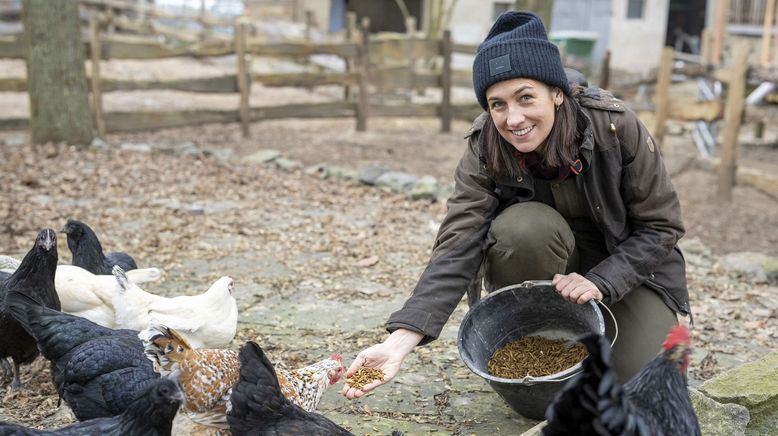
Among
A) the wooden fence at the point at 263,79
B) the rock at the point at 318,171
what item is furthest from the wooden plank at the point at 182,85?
the rock at the point at 318,171

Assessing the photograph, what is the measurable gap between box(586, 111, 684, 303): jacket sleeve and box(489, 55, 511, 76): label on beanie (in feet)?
1.84

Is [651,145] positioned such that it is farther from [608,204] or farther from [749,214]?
[749,214]

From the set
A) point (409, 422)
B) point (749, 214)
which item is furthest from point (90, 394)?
point (749, 214)

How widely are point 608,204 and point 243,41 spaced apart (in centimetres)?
883

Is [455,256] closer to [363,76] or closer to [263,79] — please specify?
[263,79]

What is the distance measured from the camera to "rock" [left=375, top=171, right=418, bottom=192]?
7.61m

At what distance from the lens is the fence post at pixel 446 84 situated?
41.6 ft

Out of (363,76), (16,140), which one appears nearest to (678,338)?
(16,140)

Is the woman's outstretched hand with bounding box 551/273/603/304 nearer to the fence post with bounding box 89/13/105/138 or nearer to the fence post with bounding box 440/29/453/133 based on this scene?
the fence post with bounding box 89/13/105/138

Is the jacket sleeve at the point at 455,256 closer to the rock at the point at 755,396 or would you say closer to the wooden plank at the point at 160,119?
the rock at the point at 755,396

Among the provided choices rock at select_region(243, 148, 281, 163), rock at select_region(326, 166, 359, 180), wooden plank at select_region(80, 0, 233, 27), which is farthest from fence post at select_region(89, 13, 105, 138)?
wooden plank at select_region(80, 0, 233, 27)

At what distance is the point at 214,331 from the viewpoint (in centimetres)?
344

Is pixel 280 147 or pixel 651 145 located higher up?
pixel 651 145

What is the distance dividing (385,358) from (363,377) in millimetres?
103
